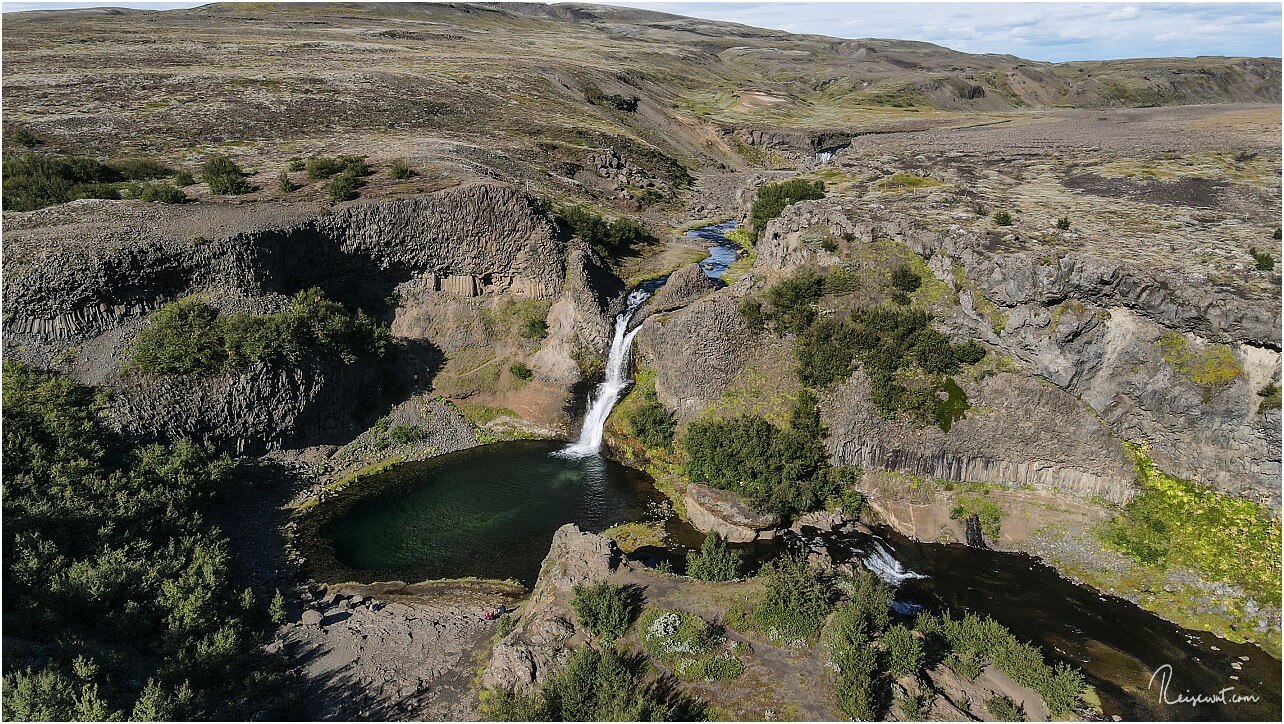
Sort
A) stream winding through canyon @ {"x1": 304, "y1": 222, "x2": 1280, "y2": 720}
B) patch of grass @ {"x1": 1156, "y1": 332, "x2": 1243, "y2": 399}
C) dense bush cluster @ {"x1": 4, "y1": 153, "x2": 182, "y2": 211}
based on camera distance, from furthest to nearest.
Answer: dense bush cluster @ {"x1": 4, "y1": 153, "x2": 182, "y2": 211}, patch of grass @ {"x1": 1156, "y1": 332, "x2": 1243, "y2": 399}, stream winding through canyon @ {"x1": 304, "y1": 222, "x2": 1280, "y2": 720}

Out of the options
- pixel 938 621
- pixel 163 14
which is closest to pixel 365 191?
pixel 938 621

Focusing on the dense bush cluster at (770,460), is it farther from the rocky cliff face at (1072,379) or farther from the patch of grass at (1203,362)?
the patch of grass at (1203,362)

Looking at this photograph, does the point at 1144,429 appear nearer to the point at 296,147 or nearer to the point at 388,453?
the point at 388,453

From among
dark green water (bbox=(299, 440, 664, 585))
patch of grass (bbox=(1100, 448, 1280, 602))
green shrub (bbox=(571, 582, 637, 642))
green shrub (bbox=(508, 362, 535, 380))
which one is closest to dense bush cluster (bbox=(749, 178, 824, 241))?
green shrub (bbox=(508, 362, 535, 380))

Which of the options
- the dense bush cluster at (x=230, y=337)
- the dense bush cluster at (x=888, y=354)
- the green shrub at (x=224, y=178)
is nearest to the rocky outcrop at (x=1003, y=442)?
Answer: the dense bush cluster at (x=888, y=354)

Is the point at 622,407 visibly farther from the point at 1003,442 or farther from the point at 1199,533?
the point at 1199,533

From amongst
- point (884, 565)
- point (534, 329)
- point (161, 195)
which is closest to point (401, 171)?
point (161, 195)

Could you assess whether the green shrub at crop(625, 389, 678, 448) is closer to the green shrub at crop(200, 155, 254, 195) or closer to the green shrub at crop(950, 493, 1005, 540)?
the green shrub at crop(950, 493, 1005, 540)
